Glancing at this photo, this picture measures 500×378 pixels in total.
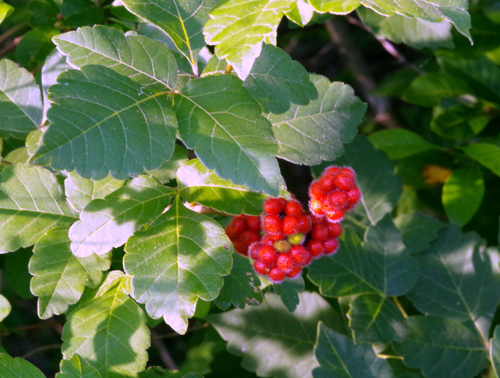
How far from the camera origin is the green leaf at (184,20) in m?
1.17

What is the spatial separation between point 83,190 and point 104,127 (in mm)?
304

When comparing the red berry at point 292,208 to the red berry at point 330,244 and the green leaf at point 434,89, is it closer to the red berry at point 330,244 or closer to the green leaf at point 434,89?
the red berry at point 330,244

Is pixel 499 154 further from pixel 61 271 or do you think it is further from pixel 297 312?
pixel 61 271

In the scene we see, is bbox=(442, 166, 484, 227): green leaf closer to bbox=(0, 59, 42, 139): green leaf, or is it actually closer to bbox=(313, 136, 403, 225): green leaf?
bbox=(313, 136, 403, 225): green leaf

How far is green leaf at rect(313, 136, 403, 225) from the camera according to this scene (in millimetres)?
1969

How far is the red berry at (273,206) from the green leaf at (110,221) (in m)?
0.28

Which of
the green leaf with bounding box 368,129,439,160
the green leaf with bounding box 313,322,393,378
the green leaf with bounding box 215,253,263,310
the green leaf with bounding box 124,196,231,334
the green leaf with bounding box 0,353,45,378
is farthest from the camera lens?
the green leaf with bounding box 368,129,439,160

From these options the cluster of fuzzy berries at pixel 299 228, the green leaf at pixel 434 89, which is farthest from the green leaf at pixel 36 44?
the green leaf at pixel 434 89

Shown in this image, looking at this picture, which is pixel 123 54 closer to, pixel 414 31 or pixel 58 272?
pixel 58 272

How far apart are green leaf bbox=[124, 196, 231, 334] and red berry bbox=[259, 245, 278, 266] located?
146 millimetres

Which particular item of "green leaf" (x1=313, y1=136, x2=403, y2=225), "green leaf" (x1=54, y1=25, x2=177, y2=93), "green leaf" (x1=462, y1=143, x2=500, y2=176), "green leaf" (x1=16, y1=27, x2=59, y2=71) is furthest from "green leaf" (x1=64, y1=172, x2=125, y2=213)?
"green leaf" (x1=462, y1=143, x2=500, y2=176)

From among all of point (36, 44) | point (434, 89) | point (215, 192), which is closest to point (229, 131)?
point (215, 192)

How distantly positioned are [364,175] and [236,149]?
108cm

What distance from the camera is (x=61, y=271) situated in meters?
1.25
